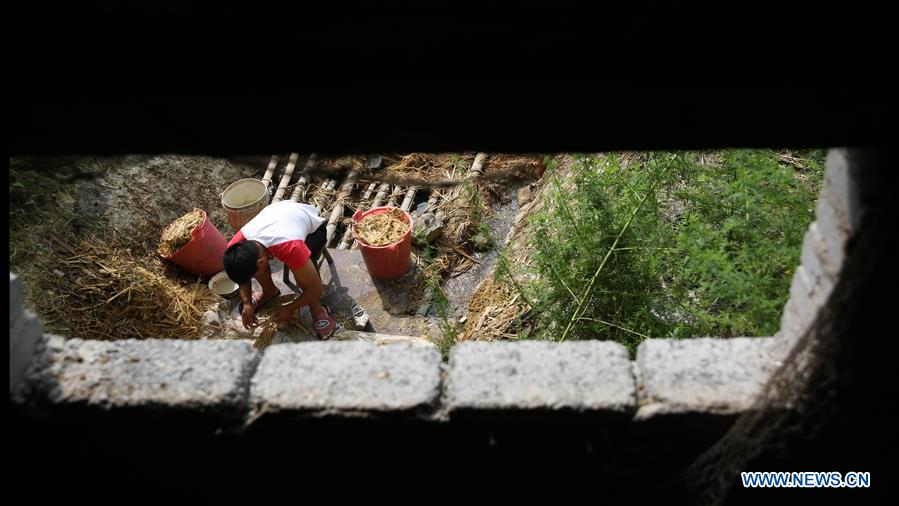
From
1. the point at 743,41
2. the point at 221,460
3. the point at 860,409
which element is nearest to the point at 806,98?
the point at 743,41

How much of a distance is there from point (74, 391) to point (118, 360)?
0.68 feet

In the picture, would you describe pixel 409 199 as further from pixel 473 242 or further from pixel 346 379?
pixel 346 379

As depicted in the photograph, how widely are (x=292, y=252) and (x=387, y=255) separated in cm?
97

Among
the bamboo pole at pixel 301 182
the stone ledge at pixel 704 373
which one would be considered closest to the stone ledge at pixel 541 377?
the stone ledge at pixel 704 373

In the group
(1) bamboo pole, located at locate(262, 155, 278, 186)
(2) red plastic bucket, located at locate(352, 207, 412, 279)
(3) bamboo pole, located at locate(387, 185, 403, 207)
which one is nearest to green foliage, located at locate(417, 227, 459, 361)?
(2) red plastic bucket, located at locate(352, 207, 412, 279)

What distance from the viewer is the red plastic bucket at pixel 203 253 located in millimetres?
5738

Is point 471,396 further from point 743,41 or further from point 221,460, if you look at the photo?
point 743,41

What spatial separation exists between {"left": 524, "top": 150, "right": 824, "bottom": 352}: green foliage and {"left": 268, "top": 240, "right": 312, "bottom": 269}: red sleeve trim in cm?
194

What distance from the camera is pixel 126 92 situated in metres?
1.55

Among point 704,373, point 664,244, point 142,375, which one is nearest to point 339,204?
point 664,244

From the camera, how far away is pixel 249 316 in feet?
17.2

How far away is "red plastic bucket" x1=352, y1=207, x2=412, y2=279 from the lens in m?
5.57

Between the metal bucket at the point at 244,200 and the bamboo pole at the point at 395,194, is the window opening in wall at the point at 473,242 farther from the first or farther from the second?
the metal bucket at the point at 244,200

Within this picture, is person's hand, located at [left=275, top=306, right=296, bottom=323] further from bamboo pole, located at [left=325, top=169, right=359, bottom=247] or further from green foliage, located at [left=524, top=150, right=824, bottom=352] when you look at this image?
green foliage, located at [left=524, top=150, right=824, bottom=352]
